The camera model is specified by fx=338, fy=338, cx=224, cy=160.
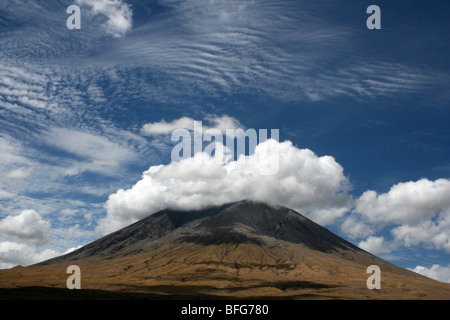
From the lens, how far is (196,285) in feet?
654

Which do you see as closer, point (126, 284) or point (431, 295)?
point (431, 295)

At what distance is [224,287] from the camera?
19250 centimetres

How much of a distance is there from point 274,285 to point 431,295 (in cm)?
8378
